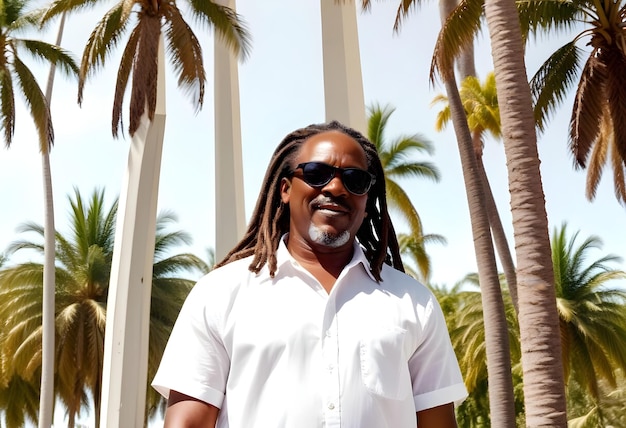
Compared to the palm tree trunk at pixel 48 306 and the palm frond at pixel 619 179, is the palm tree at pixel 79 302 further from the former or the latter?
the palm frond at pixel 619 179

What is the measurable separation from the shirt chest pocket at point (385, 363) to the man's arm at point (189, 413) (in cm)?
42

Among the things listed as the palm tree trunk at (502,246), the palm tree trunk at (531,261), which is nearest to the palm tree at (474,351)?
the palm tree trunk at (502,246)

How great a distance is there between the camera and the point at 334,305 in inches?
101

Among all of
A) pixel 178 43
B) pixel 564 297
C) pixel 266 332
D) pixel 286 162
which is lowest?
pixel 266 332

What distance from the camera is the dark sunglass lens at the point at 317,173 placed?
2.70m

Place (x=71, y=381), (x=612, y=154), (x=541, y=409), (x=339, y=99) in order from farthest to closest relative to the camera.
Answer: (x=71, y=381) < (x=612, y=154) < (x=339, y=99) < (x=541, y=409)

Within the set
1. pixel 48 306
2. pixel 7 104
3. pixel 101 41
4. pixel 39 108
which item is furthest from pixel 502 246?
pixel 7 104

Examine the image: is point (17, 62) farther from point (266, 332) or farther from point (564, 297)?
point (266, 332)

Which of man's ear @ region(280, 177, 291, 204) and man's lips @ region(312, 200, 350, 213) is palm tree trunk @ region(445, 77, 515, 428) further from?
man's lips @ region(312, 200, 350, 213)

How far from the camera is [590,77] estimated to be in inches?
675

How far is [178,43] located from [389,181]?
607 inches

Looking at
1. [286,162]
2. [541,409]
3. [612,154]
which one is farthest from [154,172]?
[286,162]

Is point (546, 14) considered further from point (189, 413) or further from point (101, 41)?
point (189, 413)

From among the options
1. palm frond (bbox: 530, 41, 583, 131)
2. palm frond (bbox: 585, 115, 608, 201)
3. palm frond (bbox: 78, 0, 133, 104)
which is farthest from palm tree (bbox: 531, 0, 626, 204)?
palm frond (bbox: 78, 0, 133, 104)
